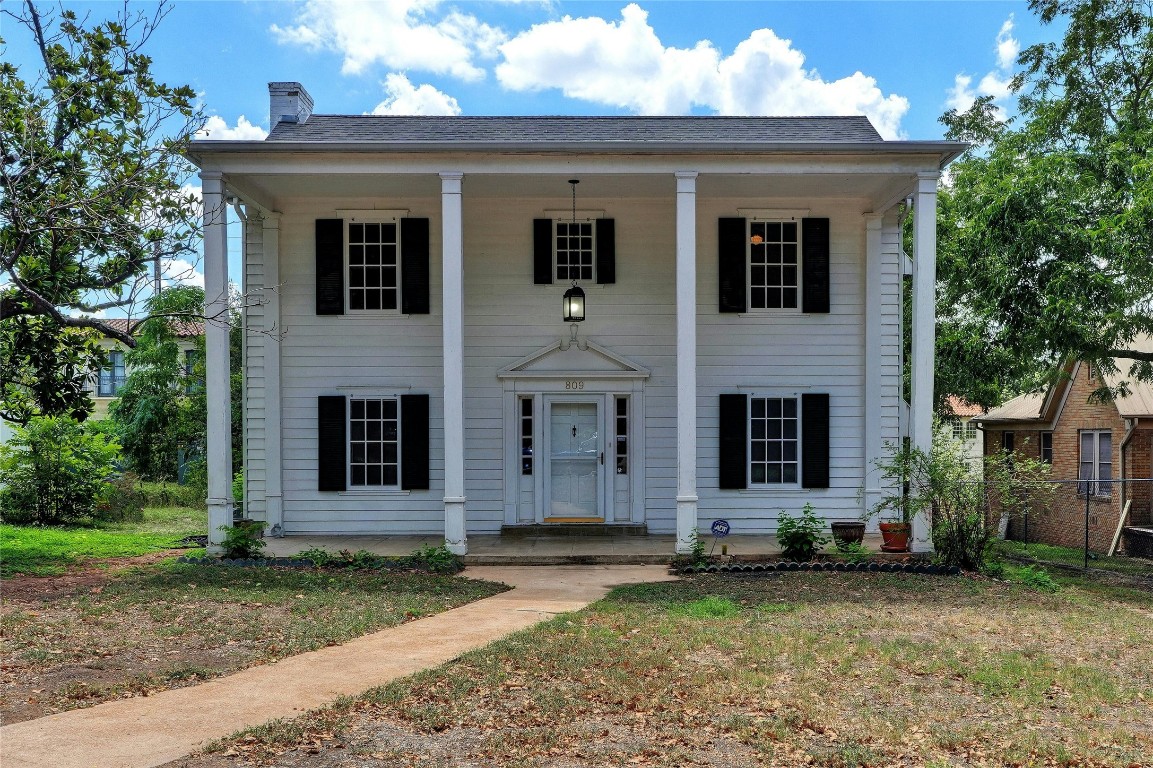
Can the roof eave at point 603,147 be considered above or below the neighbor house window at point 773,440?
above

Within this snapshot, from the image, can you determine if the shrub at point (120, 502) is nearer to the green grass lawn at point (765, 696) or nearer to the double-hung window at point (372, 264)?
the double-hung window at point (372, 264)

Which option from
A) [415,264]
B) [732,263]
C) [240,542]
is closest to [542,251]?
[415,264]

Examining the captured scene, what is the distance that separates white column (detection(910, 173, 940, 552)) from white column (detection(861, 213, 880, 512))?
158 centimetres

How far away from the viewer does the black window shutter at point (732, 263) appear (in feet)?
41.1

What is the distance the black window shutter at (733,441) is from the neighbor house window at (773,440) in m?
0.20

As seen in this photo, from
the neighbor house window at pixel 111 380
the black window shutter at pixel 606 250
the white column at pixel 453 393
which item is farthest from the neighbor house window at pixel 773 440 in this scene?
the neighbor house window at pixel 111 380

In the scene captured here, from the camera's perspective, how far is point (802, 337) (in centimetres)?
1270

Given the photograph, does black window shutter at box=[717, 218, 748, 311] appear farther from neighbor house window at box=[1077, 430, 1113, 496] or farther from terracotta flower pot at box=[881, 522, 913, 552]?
neighbor house window at box=[1077, 430, 1113, 496]

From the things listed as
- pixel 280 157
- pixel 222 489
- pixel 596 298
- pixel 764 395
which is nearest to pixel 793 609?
pixel 764 395

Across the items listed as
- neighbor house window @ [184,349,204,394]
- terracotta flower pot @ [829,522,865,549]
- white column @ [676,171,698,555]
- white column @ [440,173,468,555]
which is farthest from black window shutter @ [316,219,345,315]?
neighbor house window @ [184,349,204,394]

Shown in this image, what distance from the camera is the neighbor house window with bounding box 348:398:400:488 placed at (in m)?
12.6

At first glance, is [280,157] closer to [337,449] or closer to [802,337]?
[337,449]

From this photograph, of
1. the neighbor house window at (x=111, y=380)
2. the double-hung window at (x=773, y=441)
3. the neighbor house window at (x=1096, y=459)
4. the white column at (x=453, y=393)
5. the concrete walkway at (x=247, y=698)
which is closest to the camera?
the concrete walkway at (x=247, y=698)

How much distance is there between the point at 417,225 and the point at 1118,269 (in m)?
10.0
